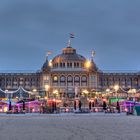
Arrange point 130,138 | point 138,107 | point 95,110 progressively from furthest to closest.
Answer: point 95,110
point 138,107
point 130,138

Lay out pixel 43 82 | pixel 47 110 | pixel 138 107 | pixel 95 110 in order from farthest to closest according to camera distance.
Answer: pixel 43 82 → pixel 95 110 → pixel 47 110 → pixel 138 107

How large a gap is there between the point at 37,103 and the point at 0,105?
759cm

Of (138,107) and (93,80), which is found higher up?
(93,80)

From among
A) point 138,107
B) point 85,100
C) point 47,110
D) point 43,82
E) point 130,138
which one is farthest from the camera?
point 43,82

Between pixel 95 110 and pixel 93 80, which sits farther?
pixel 93 80

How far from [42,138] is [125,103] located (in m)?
59.6

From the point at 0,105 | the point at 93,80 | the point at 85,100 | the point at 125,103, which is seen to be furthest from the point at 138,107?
the point at 93,80

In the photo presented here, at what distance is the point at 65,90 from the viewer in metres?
199

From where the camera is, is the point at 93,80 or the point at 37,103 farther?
the point at 93,80

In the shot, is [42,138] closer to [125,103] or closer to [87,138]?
[87,138]

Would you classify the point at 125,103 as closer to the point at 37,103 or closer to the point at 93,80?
the point at 37,103

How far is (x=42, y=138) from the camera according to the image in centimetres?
2342

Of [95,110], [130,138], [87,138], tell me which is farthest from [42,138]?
[95,110]

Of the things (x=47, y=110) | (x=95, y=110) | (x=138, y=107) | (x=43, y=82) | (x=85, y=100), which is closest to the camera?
(x=138, y=107)
